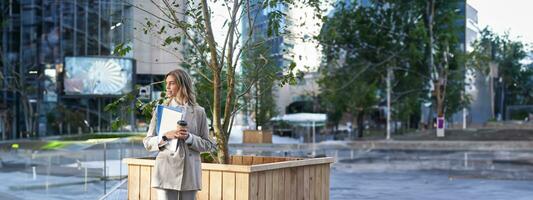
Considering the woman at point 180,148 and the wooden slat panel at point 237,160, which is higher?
the woman at point 180,148

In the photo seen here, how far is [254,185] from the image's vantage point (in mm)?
5891

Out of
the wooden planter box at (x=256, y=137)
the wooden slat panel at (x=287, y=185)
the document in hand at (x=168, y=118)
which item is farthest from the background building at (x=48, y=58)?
the document in hand at (x=168, y=118)

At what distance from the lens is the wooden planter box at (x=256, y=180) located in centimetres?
588

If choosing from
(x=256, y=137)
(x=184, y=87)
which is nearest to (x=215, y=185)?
(x=184, y=87)

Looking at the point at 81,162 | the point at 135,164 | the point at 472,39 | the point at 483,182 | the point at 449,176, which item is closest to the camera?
the point at 135,164

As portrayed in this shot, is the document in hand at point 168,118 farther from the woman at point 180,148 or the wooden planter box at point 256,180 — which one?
the wooden planter box at point 256,180

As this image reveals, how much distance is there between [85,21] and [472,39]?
3742cm

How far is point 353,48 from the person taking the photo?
4391 cm

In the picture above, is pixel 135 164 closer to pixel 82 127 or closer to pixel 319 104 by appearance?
pixel 82 127

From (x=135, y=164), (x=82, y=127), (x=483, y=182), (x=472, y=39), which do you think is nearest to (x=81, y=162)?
(x=135, y=164)

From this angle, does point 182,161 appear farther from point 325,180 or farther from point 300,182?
point 325,180

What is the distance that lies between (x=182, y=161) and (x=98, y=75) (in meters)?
38.7

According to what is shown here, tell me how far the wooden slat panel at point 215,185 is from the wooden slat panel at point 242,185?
192mm

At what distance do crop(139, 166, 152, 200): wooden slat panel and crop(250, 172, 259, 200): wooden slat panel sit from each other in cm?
134
